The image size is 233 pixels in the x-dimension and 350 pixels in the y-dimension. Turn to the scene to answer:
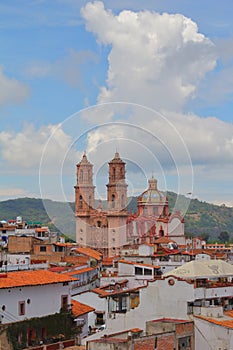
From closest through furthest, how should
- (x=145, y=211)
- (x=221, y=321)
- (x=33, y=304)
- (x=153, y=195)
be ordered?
(x=221, y=321), (x=33, y=304), (x=145, y=211), (x=153, y=195)

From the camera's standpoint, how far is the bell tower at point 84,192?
120 metres

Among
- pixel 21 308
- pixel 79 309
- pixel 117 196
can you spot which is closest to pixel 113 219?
pixel 117 196

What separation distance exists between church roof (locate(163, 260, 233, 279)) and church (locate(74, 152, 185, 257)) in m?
74.6

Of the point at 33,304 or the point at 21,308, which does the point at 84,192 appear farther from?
the point at 21,308

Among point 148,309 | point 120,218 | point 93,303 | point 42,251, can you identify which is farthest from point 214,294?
point 120,218

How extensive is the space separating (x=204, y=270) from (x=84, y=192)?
87855mm

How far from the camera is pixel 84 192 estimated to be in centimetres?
12162

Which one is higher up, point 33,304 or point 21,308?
point 33,304

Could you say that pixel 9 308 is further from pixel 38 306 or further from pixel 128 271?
pixel 128 271

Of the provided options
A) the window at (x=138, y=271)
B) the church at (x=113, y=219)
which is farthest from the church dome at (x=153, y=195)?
the window at (x=138, y=271)

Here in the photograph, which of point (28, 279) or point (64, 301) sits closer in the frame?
point (28, 279)

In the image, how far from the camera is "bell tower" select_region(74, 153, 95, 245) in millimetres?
120375

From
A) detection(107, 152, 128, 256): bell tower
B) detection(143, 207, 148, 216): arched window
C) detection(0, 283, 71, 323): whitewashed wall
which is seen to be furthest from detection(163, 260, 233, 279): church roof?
detection(143, 207, 148, 216): arched window

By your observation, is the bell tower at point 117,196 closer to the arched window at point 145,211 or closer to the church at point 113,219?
the church at point 113,219
